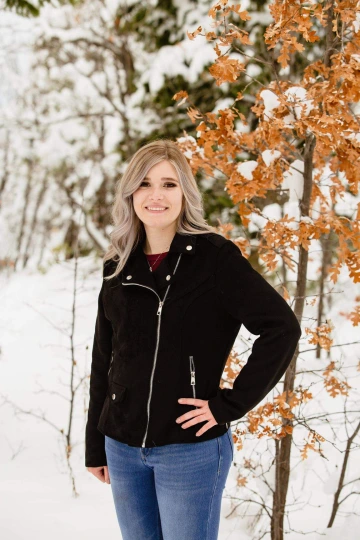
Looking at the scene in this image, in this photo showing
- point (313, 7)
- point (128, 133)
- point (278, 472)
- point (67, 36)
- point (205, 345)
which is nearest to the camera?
point (205, 345)

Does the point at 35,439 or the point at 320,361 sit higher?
the point at 320,361

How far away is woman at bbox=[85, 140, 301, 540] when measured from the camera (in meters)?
1.71

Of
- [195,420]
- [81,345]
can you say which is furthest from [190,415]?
[81,345]

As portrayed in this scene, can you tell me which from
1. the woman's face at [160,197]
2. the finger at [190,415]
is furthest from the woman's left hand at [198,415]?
the woman's face at [160,197]

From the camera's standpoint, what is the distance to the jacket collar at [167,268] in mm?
1836

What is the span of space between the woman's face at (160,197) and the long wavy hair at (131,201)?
0.8 inches

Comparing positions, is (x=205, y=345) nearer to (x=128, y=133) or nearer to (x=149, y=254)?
(x=149, y=254)

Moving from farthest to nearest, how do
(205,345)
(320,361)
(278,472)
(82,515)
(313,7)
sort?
(320,361) < (82,515) < (278,472) < (313,7) < (205,345)

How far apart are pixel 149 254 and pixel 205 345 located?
46 centimetres

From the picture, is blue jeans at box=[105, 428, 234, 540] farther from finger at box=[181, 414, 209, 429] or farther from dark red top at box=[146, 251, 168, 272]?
dark red top at box=[146, 251, 168, 272]

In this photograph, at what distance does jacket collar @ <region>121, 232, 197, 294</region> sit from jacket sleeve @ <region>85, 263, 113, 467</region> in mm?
241

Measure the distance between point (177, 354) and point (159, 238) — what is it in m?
0.46

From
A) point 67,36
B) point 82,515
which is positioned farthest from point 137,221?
point 67,36

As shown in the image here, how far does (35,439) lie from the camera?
4.81 metres
